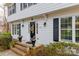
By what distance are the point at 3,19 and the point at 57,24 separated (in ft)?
5.00

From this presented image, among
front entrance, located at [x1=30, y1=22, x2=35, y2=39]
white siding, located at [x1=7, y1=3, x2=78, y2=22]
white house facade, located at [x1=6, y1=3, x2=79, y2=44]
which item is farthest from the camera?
front entrance, located at [x1=30, y1=22, x2=35, y2=39]

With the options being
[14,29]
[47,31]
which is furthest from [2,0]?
[47,31]

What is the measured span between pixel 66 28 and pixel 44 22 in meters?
0.67

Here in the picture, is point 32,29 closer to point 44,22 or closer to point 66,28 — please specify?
point 44,22

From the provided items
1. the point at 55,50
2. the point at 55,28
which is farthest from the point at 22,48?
the point at 55,28

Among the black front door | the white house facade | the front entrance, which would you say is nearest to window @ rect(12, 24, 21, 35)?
the white house facade

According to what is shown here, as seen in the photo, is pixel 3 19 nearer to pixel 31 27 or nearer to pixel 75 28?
pixel 31 27

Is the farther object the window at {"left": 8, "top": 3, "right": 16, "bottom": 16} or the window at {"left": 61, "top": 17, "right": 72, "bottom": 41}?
the window at {"left": 8, "top": 3, "right": 16, "bottom": 16}

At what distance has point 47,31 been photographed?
504 centimetres

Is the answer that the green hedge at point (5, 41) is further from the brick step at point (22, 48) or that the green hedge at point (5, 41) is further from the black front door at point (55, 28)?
the black front door at point (55, 28)

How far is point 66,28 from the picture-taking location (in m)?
A: 4.84

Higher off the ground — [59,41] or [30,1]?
[30,1]

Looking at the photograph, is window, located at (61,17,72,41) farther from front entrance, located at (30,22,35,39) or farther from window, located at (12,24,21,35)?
window, located at (12,24,21,35)

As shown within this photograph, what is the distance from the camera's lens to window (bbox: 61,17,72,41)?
15.7 ft
